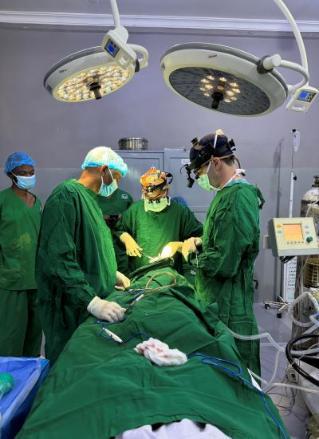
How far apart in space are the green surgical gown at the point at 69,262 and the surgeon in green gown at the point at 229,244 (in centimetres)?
54

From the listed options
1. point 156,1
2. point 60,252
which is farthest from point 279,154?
point 60,252

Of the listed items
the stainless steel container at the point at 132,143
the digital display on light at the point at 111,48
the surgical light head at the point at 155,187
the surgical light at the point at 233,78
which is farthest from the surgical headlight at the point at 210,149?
the stainless steel container at the point at 132,143

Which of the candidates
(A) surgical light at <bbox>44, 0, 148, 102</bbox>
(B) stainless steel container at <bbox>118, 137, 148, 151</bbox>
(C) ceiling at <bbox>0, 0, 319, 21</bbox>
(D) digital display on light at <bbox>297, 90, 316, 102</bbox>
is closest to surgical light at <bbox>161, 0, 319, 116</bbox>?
(D) digital display on light at <bbox>297, 90, 316, 102</bbox>

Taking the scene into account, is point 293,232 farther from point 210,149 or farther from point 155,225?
point 155,225

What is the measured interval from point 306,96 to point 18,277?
224cm

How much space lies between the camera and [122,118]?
4.15 meters

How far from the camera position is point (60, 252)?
153 centimetres

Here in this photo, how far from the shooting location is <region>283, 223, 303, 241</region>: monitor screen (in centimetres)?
169

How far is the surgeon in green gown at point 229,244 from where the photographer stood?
1869 mm

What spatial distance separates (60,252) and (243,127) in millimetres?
3303

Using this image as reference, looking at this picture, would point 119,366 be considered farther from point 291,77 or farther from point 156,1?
point 291,77

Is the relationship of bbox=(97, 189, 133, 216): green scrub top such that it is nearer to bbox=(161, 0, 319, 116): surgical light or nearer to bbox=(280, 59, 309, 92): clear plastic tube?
bbox=(161, 0, 319, 116): surgical light

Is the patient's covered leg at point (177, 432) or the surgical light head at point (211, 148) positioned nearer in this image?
the patient's covered leg at point (177, 432)

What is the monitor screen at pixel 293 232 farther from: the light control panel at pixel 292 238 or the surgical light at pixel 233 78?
the surgical light at pixel 233 78
